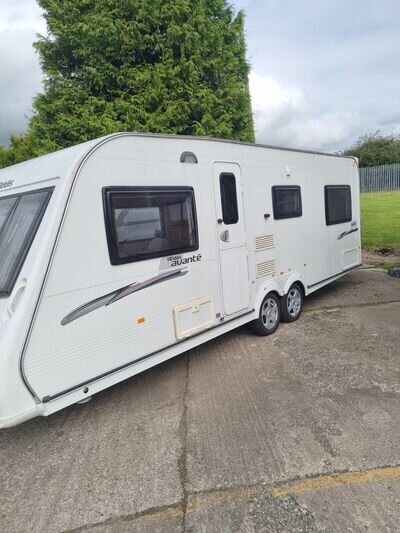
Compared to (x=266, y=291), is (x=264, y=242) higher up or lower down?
higher up

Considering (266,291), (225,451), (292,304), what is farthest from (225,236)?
(225,451)

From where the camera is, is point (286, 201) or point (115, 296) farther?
point (286, 201)

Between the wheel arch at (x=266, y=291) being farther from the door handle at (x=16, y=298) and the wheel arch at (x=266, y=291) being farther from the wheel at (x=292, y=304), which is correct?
the door handle at (x=16, y=298)

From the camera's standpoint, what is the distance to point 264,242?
5.35 meters

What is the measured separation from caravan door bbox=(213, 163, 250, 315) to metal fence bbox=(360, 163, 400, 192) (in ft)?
104

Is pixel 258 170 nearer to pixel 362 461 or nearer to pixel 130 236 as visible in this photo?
pixel 130 236

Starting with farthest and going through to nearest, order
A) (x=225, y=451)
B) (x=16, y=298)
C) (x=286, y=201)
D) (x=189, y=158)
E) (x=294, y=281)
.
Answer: (x=294, y=281) < (x=286, y=201) < (x=189, y=158) < (x=225, y=451) < (x=16, y=298)

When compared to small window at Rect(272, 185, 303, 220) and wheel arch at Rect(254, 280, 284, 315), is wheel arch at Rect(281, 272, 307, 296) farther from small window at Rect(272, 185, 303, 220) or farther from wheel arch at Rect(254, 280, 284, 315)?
small window at Rect(272, 185, 303, 220)

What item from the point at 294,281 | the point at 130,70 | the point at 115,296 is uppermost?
the point at 130,70

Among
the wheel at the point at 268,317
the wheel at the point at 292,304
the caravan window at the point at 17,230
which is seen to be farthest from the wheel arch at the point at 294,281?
the caravan window at the point at 17,230

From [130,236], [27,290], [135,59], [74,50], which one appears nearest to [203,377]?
[130,236]

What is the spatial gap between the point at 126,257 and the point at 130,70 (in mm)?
6230

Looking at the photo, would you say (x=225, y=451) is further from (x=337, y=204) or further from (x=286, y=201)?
A: (x=337, y=204)

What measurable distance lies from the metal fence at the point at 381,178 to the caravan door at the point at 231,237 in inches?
1247
